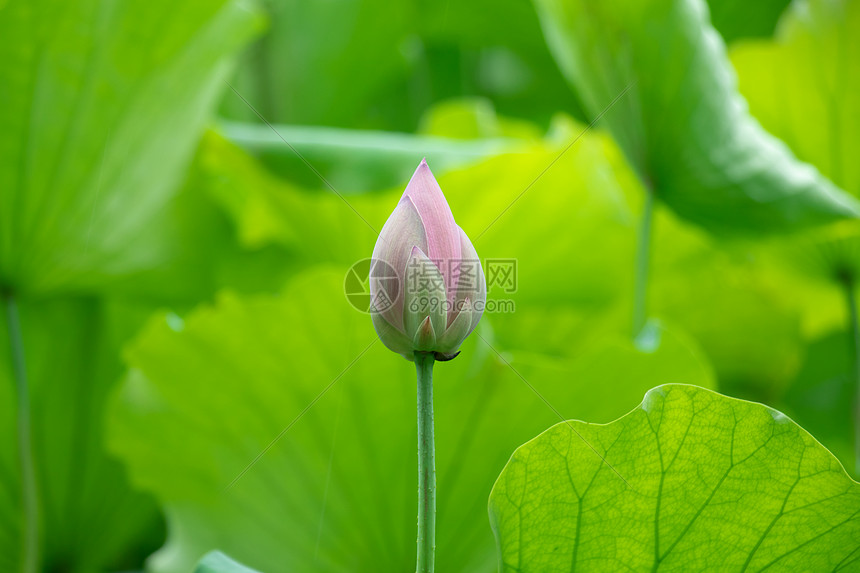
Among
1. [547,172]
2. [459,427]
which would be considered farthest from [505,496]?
[547,172]

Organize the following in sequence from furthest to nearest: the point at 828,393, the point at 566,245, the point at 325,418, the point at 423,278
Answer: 1. the point at 828,393
2. the point at 566,245
3. the point at 325,418
4. the point at 423,278

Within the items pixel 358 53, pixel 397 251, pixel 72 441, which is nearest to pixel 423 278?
pixel 397 251

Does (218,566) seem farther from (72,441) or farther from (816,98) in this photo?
(816,98)

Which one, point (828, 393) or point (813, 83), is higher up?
point (813, 83)

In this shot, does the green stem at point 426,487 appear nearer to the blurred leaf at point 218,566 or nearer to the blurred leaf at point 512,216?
the blurred leaf at point 218,566

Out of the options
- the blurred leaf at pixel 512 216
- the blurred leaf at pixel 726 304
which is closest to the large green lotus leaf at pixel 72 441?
the blurred leaf at pixel 512 216

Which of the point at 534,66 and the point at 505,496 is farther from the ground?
the point at 534,66

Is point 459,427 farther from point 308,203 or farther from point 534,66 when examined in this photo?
point 534,66
